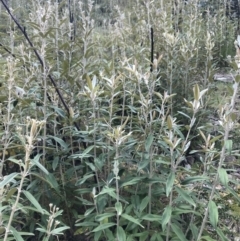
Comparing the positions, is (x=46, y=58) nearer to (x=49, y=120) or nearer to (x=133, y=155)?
(x=49, y=120)

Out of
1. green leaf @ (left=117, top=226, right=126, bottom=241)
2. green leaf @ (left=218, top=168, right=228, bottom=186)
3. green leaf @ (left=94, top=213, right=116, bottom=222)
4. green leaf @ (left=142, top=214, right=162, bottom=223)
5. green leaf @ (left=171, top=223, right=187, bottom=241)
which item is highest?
green leaf @ (left=218, top=168, right=228, bottom=186)

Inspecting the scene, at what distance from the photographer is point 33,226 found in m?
2.14

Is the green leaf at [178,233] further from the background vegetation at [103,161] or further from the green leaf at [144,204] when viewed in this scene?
the green leaf at [144,204]

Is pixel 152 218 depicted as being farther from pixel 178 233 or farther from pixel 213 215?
pixel 213 215

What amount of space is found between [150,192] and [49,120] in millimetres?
764

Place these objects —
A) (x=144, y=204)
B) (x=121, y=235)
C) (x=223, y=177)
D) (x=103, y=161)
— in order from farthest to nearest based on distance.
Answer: (x=103, y=161), (x=144, y=204), (x=121, y=235), (x=223, y=177)

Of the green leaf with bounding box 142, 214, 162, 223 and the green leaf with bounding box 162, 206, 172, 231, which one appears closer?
the green leaf with bounding box 162, 206, 172, 231

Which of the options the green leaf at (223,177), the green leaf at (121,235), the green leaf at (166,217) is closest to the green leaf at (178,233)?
the green leaf at (166,217)

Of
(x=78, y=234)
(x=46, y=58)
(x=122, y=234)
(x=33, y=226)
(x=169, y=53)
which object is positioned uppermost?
(x=46, y=58)

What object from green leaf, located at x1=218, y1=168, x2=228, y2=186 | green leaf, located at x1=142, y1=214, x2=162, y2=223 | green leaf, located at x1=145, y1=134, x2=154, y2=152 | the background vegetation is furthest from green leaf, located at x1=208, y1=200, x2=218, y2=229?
green leaf, located at x1=145, y1=134, x2=154, y2=152

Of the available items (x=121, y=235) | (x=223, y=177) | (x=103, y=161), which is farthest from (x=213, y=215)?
(x=103, y=161)

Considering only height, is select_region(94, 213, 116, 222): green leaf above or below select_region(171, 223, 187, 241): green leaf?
above

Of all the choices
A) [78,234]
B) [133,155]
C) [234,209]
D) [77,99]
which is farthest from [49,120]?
[234,209]

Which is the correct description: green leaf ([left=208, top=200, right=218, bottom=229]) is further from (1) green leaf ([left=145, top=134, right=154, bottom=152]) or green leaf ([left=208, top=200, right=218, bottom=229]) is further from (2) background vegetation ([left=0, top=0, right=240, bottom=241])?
(1) green leaf ([left=145, top=134, right=154, bottom=152])
